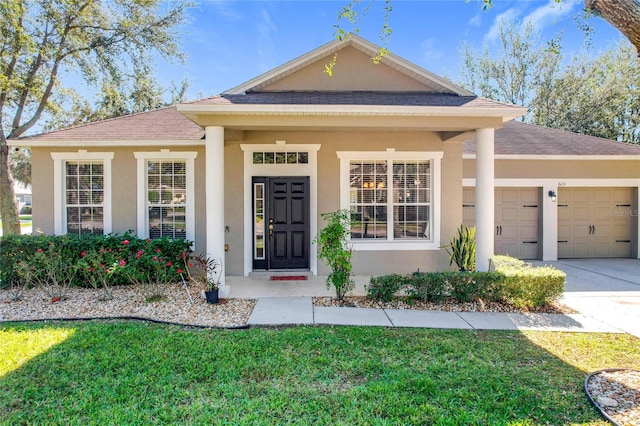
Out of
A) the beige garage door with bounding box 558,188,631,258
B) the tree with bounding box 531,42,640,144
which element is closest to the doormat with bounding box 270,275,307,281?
the beige garage door with bounding box 558,188,631,258

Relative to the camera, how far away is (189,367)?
3758 mm

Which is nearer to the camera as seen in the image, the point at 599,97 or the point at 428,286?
the point at 428,286

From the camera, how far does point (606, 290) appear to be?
279 inches

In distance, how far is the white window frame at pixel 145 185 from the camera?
822cm

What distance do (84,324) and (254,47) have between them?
1335 cm

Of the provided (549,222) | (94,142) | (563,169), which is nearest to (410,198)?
(549,222)

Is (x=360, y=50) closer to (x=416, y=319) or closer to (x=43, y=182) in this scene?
(x=416, y=319)

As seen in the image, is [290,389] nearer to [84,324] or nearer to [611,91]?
[84,324]

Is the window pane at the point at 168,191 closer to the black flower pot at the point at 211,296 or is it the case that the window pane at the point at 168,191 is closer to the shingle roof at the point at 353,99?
the shingle roof at the point at 353,99

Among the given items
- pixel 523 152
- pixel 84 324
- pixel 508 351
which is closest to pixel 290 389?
pixel 508 351

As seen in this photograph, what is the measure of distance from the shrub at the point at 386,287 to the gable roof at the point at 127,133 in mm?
5333

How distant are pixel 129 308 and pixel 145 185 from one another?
11.5ft

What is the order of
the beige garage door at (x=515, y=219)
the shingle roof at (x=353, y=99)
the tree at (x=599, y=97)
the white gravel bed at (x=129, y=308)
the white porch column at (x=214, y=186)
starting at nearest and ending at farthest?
the white gravel bed at (x=129, y=308) → the white porch column at (x=214, y=186) → the shingle roof at (x=353, y=99) → the beige garage door at (x=515, y=219) → the tree at (x=599, y=97)

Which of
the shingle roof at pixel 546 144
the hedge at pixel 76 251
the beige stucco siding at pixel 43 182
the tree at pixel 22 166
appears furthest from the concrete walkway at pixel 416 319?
the tree at pixel 22 166
